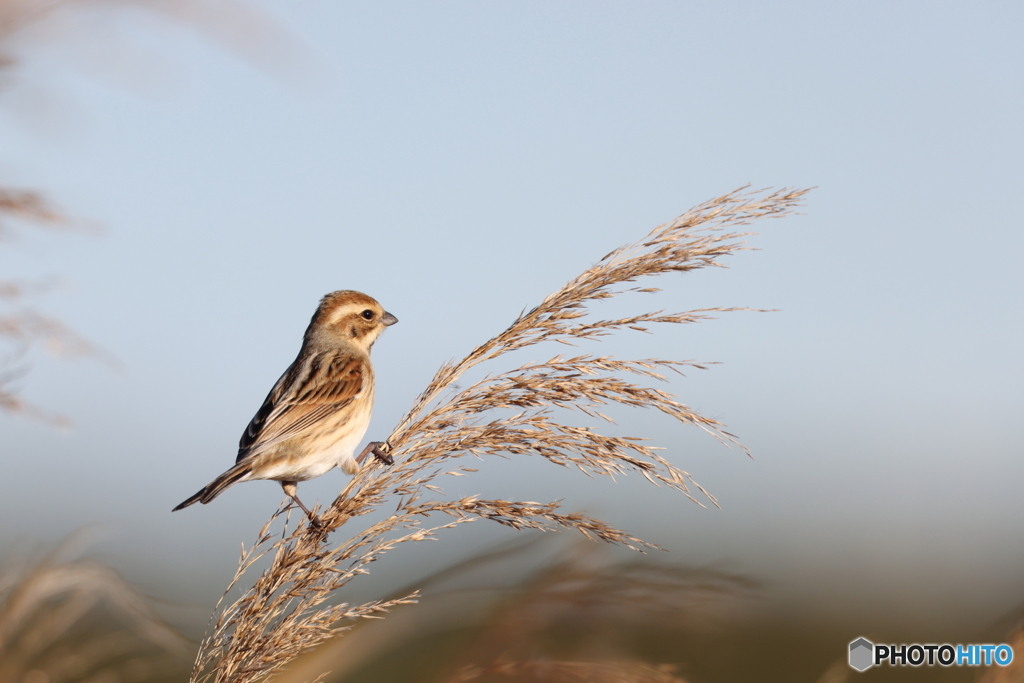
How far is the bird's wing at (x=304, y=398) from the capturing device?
12.9 feet

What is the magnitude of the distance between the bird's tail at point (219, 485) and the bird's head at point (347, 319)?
3.63 feet

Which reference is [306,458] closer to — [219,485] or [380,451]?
[219,485]

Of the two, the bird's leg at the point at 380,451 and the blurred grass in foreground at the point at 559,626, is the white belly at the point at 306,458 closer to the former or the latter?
the bird's leg at the point at 380,451

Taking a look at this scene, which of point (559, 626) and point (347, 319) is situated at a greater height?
point (347, 319)

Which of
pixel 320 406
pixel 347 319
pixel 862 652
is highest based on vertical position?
pixel 347 319

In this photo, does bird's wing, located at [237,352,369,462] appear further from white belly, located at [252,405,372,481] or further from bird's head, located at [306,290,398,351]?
bird's head, located at [306,290,398,351]

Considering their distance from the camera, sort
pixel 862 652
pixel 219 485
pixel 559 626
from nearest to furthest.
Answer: pixel 559 626 → pixel 219 485 → pixel 862 652

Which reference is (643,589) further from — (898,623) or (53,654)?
(898,623)

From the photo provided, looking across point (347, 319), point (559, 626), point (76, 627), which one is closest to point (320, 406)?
point (347, 319)

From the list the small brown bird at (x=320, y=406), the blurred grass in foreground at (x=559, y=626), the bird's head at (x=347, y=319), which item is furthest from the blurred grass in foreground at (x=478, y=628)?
the bird's head at (x=347, y=319)

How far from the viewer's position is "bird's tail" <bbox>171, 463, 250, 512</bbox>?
3.23 meters

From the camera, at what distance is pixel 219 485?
349cm

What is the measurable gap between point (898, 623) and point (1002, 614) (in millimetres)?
9352

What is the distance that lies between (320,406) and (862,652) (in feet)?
8.38
